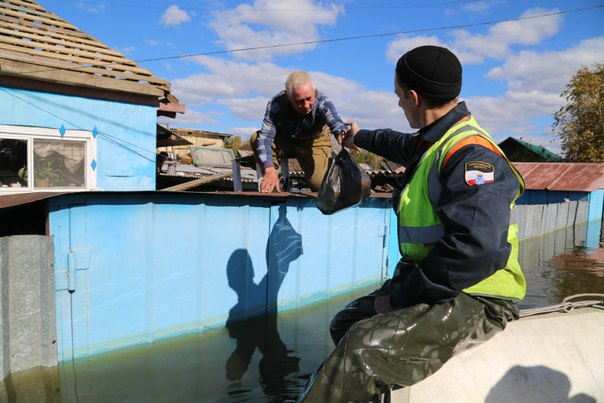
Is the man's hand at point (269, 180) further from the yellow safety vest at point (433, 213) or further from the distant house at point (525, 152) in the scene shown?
the distant house at point (525, 152)

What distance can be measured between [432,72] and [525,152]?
38.9m

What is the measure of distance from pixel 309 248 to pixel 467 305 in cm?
414

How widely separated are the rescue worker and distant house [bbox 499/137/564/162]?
121 feet

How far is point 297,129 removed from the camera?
559 cm

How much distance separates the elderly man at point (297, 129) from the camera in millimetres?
4965

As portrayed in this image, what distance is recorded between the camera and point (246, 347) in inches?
193

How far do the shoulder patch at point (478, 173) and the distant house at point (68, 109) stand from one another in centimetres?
681

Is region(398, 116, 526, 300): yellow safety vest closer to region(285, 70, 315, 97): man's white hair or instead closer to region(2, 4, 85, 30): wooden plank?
region(285, 70, 315, 97): man's white hair

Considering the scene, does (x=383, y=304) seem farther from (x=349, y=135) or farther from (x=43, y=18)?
(x=43, y=18)

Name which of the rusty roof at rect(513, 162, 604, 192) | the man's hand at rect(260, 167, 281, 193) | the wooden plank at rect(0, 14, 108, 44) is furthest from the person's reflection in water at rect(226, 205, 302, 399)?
the rusty roof at rect(513, 162, 604, 192)

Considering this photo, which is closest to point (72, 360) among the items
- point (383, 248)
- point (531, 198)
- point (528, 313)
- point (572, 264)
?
point (528, 313)

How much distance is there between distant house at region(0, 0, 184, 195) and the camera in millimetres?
6855

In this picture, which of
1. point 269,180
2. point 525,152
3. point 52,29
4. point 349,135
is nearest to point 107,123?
point 52,29

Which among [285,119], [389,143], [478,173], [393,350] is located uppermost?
[285,119]
